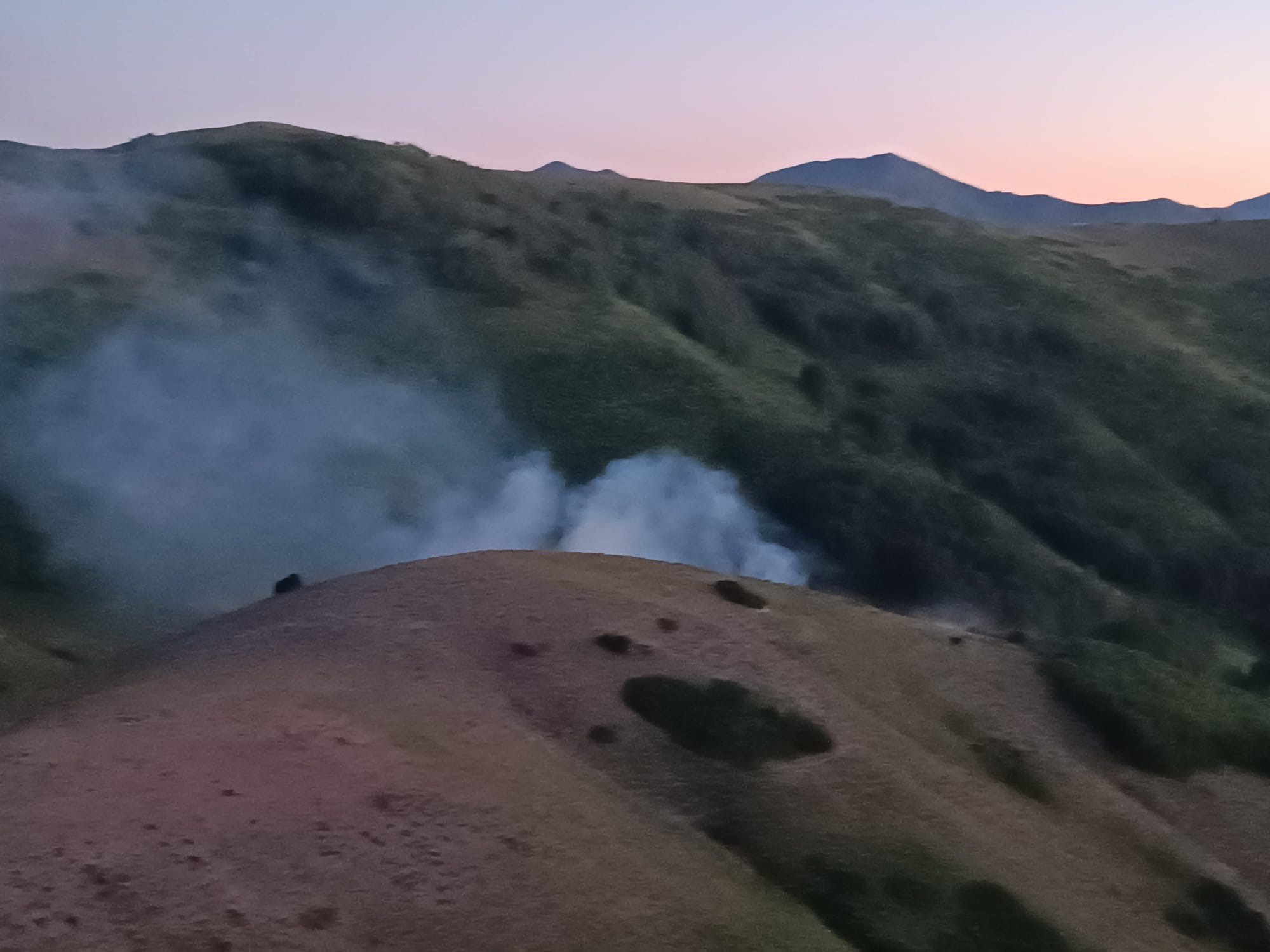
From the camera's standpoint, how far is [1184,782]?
2600cm

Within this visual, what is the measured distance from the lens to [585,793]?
1867 cm

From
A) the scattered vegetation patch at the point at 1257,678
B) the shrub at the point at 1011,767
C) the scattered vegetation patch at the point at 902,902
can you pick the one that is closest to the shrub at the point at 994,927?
the scattered vegetation patch at the point at 902,902

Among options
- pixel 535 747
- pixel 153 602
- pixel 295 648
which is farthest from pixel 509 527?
pixel 535 747

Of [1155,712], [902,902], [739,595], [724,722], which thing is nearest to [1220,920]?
[902,902]

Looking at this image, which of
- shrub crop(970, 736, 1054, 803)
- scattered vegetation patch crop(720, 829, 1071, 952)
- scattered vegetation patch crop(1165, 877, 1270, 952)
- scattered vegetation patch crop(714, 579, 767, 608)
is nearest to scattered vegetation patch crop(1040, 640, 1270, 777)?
shrub crop(970, 736, 1054, 803)

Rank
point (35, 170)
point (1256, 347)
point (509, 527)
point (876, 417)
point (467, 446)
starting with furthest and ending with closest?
point (1256, 347), point (35, 170), point (876, 417), point (467, 446), point (509, 527)

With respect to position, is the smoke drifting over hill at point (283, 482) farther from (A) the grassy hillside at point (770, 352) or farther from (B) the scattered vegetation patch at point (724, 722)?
(B) the scattered vegetation patch at point (724, 722)

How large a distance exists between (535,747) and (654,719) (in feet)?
8.35

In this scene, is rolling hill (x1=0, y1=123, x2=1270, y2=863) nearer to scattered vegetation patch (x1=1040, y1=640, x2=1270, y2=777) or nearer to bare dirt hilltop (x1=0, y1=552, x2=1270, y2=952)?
scattered vegetation patch (x1=1040, y1=640, x2=1270, y2=777)

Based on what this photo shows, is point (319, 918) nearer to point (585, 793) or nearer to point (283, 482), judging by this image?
point (585, 793)

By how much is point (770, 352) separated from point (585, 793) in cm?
4758

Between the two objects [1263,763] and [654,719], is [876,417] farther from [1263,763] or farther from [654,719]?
[654,719]

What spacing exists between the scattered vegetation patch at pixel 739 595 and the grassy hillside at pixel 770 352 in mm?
13503

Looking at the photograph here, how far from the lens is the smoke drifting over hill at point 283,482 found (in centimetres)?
3466
